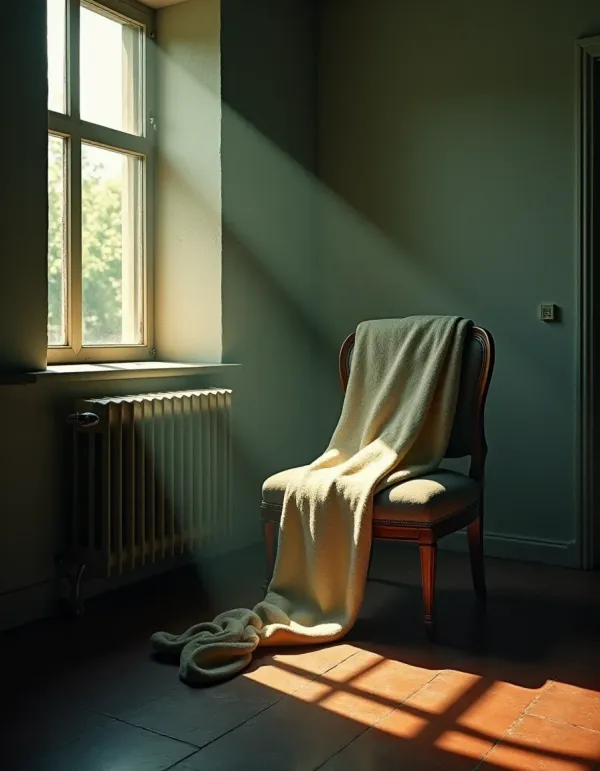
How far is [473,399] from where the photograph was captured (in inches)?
116

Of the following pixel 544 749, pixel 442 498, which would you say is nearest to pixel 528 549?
pixel 442 498

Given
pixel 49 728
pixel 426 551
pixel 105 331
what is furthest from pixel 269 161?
pixel 49 728

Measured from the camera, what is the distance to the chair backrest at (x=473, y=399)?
2.91 meters

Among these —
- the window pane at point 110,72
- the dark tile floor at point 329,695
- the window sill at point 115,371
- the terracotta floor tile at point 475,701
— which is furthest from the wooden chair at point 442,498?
the window pane at point 110,72

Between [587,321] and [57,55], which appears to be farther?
[587,321]

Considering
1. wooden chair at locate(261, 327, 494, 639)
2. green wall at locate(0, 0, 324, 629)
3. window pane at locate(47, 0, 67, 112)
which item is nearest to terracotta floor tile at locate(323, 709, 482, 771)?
wooden chair at locate(261, 327, 494, 639)

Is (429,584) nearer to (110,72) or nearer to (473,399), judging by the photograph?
(473,399)

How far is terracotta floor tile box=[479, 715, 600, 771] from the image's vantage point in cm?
178

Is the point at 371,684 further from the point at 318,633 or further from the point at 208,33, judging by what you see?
the point at 208,33

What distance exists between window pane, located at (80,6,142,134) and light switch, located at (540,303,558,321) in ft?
5.81

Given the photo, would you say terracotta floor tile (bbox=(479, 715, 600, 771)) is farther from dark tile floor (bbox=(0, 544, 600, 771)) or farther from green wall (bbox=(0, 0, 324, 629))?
green wall (bbox=(0, 0, 324, 629))

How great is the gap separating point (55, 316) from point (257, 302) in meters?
0.93

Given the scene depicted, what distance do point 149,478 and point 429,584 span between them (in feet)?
3.37

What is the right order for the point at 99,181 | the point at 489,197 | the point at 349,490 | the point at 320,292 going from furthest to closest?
the point at 320,292 < the point at 489,197 < the point at 99,181 < the point at 349,490
